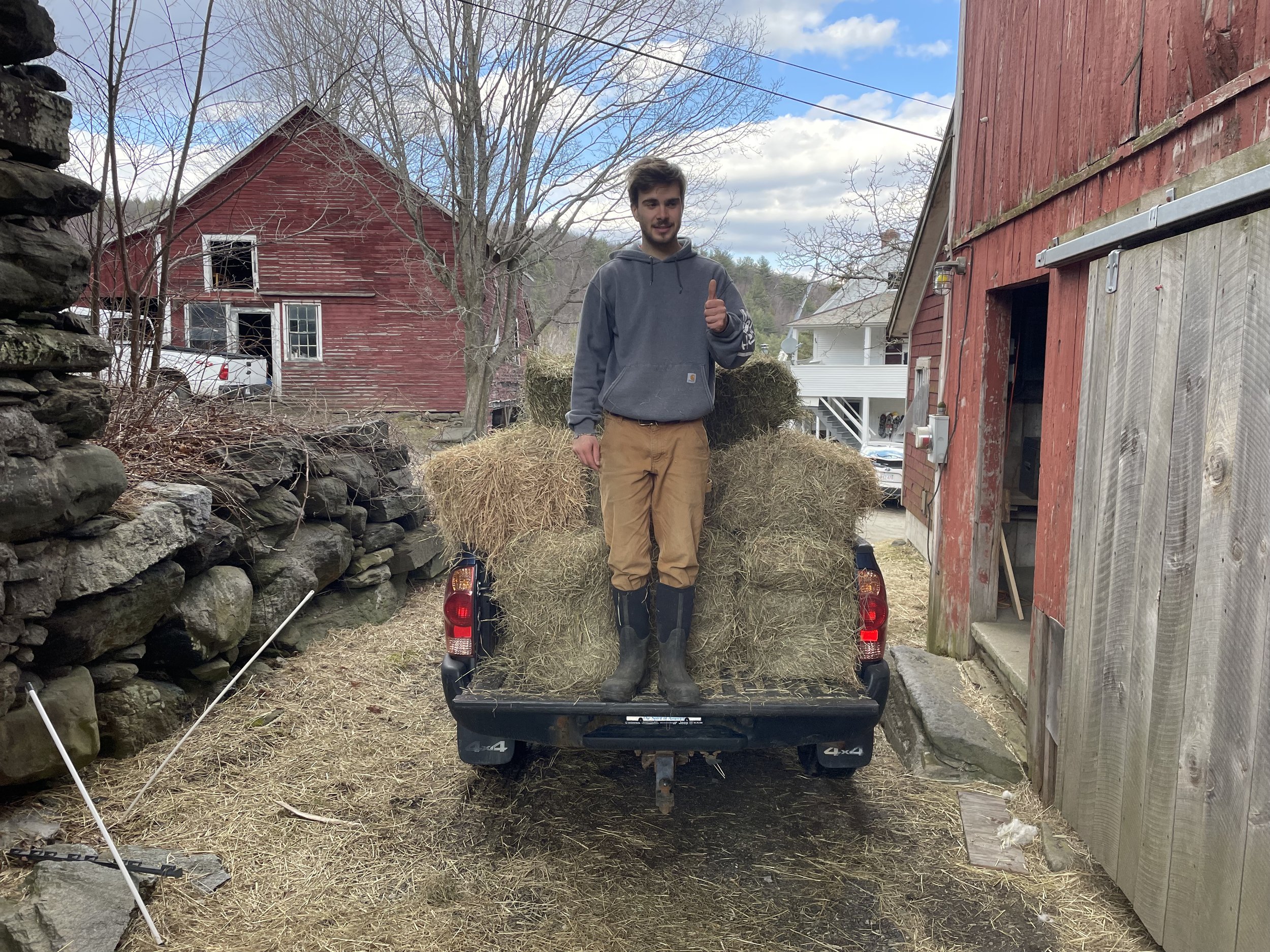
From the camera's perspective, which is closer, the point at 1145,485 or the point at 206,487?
the point at 1145,485

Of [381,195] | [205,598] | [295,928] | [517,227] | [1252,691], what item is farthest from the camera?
[381,195]

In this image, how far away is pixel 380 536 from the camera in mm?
6855

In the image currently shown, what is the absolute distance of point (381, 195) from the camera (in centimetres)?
1905

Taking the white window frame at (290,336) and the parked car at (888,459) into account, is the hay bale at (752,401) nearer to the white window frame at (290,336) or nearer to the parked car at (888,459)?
the parked car at (888,459)

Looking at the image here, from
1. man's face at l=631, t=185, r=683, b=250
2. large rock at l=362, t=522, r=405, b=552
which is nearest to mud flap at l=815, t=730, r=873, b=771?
man's face at l=631, t=185, r=683, b=250

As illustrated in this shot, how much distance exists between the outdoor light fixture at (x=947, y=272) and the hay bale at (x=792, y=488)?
9.65 feet

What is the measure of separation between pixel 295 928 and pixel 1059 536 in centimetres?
360

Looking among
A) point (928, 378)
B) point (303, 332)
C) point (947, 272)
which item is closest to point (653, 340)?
point (947, 272)

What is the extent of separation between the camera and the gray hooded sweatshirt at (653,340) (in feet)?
10.8

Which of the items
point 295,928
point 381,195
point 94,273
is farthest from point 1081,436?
point 381,195

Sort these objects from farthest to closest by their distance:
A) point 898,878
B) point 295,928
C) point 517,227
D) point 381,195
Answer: point 381,195, point 517,227, point 898,878, point 295,928

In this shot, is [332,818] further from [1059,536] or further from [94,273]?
[94,273]

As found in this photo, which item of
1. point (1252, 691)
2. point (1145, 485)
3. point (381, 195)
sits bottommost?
point (1252, 691)

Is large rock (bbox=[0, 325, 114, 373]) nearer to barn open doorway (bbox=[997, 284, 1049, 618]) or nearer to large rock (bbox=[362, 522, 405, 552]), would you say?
large rock (bbox=[362, 522, 405, 552])
